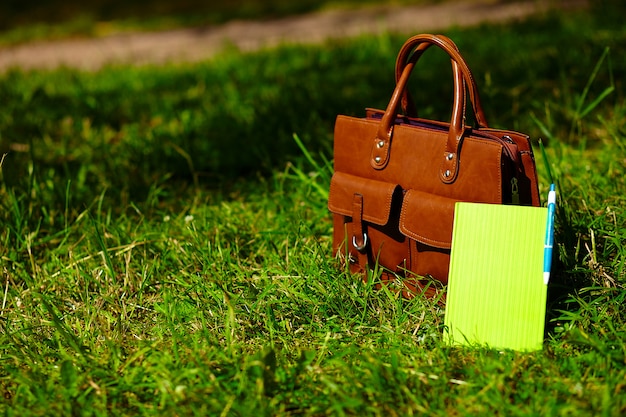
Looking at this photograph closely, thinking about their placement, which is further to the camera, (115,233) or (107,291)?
(115,233)

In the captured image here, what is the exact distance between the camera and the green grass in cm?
175

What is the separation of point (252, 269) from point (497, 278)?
81 centimetres

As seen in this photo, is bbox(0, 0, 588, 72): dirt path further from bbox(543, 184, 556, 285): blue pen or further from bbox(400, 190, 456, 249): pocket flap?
bbox(543, 184, 556, 285): blue pen

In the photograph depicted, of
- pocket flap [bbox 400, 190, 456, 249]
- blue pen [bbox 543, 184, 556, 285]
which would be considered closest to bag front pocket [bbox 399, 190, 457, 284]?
pocket flap [bbox 400, 190, 456, 249]

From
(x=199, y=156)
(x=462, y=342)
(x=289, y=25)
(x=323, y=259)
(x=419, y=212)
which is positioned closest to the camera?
(x=462, y=342)

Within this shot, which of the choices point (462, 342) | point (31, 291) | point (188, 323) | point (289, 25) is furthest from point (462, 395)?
point (289, 25)

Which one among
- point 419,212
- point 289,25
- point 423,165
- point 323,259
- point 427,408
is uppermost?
point 289,25

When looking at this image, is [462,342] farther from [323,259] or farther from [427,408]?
[323,259]

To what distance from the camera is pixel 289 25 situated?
6.46 m

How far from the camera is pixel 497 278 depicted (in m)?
1.90

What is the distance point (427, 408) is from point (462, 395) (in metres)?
0.10

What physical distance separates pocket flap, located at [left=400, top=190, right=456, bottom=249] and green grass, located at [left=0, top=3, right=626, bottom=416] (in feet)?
0.60

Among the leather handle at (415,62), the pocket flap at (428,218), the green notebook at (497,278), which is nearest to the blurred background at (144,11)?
the leather handle at (415,62)

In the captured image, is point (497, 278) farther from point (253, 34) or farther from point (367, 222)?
point (253, 34)
